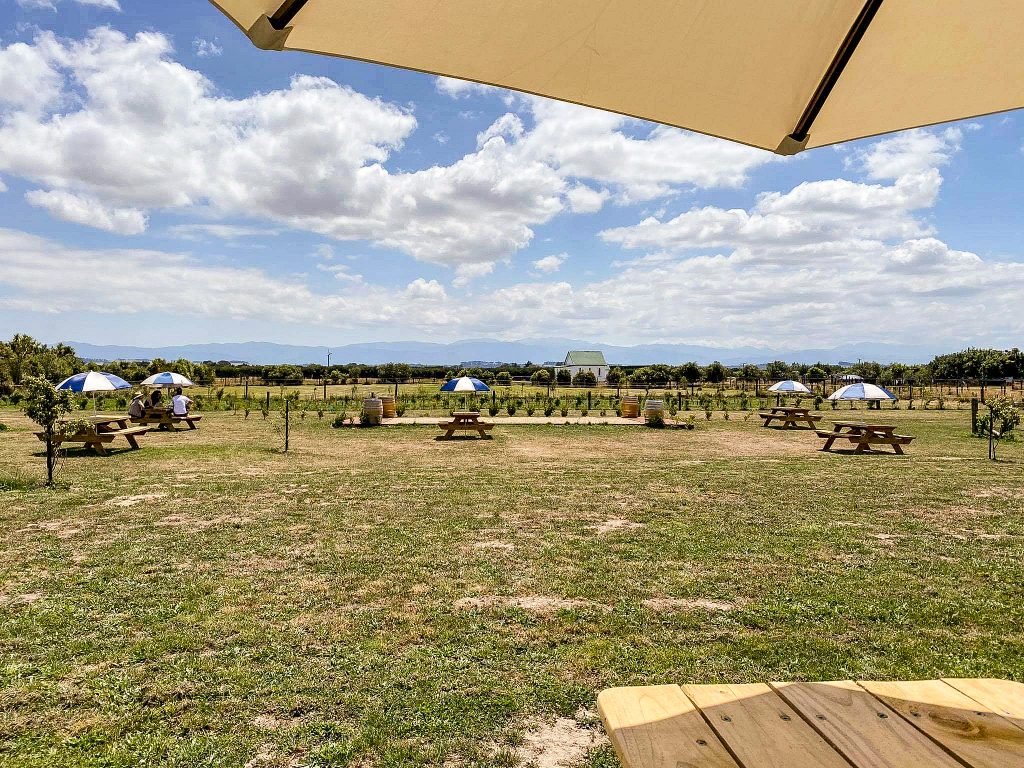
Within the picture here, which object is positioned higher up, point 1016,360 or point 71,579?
point 1016,360

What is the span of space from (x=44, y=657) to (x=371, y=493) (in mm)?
5164

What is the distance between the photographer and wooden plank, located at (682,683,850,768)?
4.62 ft

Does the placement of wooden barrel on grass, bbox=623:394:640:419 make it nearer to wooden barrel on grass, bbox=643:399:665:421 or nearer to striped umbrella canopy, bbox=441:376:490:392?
wooden barrel on grass, bbox=643:399:665:421

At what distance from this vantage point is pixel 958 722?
1.55 meters

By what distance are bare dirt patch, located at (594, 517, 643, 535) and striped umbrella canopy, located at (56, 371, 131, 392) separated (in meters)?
14.2

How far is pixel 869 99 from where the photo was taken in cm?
221

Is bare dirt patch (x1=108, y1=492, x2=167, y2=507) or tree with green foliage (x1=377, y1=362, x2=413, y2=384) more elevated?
tree with green foliage (x1=377, y1=362, x2=413, y2=384)

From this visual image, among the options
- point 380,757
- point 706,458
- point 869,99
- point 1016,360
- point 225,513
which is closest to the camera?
point 869,99

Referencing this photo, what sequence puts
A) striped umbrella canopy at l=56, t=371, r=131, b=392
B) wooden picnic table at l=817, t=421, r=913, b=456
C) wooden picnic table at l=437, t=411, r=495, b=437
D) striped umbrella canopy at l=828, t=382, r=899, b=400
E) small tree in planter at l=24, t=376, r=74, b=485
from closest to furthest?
small tree in planter at l=24, t=376, r=74, b=485 < wooden picnic table at l=817, t=421, r=913, b=456 < striped umbrella canopy at l=56, t=371, r=131, b=392 < wooden picnic table at l=437, t=411, r=495, b=437 < striped umbrella canopy at l=828, t=382, r=899, b=400

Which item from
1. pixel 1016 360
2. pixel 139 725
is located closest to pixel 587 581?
pixel 139 725

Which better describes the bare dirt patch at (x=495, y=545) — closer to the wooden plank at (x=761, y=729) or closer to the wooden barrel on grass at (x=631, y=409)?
the wooden plank at (x=761, y=729)

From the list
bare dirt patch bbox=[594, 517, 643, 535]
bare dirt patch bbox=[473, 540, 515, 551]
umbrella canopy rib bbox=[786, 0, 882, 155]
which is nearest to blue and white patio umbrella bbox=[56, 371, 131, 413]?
bare dirt patch bbox=[473, 540, 515, 551]

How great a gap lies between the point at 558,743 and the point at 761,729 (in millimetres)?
1530

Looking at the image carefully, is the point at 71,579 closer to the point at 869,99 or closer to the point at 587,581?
the point at 587,581
